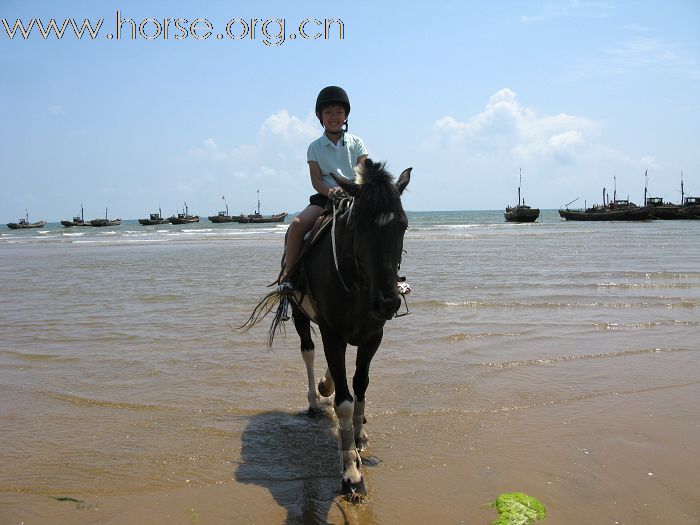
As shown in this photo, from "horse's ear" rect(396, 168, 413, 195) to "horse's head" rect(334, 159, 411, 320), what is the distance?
5 cm

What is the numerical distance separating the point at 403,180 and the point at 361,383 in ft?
5.17

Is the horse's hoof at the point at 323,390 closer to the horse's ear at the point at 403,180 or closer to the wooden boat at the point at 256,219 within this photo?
the horse's ear at the point at 403,180

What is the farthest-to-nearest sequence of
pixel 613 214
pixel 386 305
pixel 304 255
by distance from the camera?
pixel 613 214, pixel 304 255, pixel 386 305

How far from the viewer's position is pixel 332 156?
4.61 metres

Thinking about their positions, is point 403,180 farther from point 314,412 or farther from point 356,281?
point 314,412

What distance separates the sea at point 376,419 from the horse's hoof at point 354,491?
0.06m

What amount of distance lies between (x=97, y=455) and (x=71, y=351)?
10.9ft

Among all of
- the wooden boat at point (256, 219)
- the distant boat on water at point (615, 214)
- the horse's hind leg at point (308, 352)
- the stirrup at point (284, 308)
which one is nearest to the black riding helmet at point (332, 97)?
the stirrup at point (284, 308)

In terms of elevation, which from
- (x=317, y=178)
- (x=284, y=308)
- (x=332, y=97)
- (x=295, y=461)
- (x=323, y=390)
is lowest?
A: (x=295, y=461)

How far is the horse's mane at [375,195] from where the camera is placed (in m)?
3.15

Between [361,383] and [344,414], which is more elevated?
[361,383]

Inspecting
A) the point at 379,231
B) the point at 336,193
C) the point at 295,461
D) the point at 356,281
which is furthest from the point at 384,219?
the point at 295,461

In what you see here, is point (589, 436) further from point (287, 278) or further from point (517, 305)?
point (517, 305)

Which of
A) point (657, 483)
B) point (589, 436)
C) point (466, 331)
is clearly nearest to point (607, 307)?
point (466, 331)
